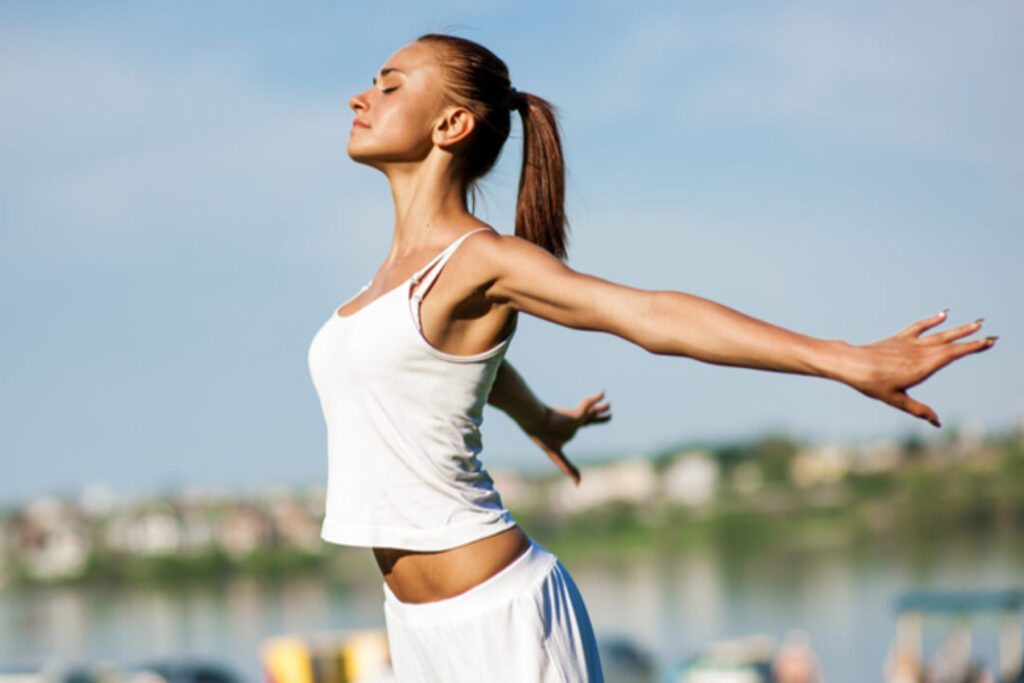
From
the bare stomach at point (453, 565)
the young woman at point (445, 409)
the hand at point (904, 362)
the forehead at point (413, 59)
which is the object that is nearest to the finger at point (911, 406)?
the hand at point (904, 362)

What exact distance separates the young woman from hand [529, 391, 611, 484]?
56cm

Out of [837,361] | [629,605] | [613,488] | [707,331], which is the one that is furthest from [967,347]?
[613,488]

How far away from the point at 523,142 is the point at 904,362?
0.79 meters

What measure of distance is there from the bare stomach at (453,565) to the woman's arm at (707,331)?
0.34m

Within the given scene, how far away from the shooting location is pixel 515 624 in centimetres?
181

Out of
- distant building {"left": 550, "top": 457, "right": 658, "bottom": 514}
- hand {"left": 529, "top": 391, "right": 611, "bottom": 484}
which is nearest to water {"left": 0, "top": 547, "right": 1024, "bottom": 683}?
distant building {"left": 550, "top": 457, "right": 658, "bottom": 514}

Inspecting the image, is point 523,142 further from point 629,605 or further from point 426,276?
point 629,605

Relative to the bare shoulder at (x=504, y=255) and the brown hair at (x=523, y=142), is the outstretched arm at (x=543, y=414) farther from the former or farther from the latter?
the bare shoulder at (x=504, y=255)

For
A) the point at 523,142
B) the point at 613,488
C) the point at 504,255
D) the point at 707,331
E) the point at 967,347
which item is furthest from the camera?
the point at 613,488

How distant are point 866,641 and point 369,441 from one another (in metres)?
30.2

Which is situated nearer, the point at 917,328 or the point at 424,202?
the point at 917,328

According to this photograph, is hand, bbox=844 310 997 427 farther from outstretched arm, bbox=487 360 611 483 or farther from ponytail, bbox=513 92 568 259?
outstretched arm, bbox=487 360 611 483

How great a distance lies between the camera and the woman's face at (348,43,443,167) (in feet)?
6.44

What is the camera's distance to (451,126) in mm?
1979
